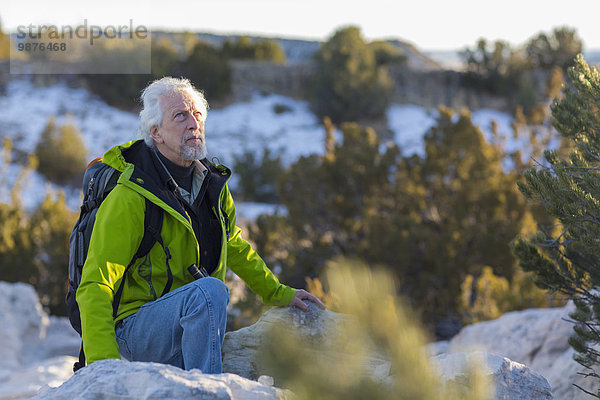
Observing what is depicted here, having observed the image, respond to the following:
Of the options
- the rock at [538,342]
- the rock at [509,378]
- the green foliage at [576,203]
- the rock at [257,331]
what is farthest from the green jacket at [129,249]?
the rock at [538,342]

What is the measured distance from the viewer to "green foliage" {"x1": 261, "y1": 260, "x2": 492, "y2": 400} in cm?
95

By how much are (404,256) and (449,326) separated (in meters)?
0.91

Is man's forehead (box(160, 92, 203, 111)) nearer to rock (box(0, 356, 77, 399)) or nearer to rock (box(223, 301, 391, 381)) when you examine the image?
rock (box(223, 301, 391, 381))

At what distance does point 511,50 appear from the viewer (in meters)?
23.7

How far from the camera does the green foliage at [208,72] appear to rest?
21234 mm

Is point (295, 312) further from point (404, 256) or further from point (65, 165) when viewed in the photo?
point (65, 165)

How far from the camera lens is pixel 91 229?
2.44m

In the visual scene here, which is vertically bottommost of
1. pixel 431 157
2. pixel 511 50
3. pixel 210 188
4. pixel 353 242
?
pixel 353 242

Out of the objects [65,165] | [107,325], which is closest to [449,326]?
[107,325]

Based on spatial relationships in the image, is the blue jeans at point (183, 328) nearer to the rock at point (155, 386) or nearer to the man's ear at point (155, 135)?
the rock at point (155, 386)

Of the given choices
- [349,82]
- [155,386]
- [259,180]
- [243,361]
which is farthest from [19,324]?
[349,82]

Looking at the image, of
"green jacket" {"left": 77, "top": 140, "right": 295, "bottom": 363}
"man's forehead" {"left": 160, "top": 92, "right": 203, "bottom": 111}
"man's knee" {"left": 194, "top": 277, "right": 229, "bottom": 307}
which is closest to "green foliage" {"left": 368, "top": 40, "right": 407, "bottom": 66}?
"man's forehead" {"left": 160, "top": 92, "right": 203, "bottom": 111}

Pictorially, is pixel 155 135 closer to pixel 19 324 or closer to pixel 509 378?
pixel 509 378

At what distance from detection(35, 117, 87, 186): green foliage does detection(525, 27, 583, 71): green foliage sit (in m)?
17.6
